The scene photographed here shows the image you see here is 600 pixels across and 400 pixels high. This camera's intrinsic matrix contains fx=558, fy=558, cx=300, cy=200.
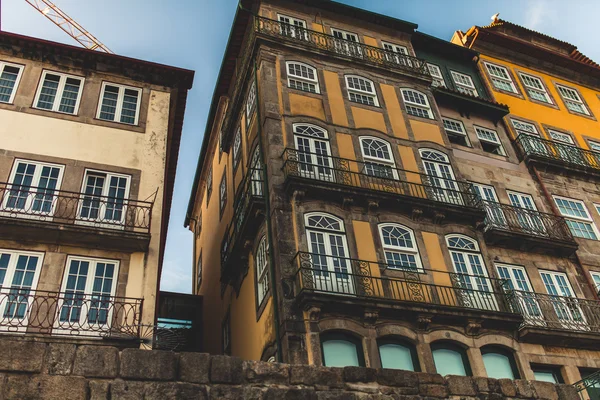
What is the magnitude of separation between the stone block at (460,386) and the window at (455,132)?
15.2 meters

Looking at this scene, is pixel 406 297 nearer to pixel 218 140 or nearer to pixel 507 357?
pixel 507 357

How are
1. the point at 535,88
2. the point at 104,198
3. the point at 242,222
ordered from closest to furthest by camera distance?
the point at 104,198
the point at 242,222
the point at 535,88

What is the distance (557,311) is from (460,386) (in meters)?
11.0

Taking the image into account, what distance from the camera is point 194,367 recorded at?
Result: 23.0 ft

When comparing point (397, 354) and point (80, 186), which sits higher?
point (80, 186)

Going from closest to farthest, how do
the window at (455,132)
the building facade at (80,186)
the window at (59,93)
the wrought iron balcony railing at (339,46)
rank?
1. the building facade at (80,186)
2. the window at (59,93)
3. the wrought iron balcony railing at (339,46)
4. the window at (455,132)

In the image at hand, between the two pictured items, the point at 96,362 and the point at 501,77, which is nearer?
the point at 96,362

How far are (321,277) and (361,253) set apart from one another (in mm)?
1655

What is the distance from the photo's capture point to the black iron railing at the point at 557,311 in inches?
665

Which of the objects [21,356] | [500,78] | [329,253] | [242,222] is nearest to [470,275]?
[329,253]

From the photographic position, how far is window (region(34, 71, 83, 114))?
16.4m

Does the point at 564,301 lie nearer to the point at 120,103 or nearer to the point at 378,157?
the point at 378,157

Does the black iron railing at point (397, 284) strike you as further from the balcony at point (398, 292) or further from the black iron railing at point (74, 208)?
the black iron railing at point (74, 208)

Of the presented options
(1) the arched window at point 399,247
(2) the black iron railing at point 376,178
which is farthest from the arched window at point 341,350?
(2) the black iron railing at point 376,178
